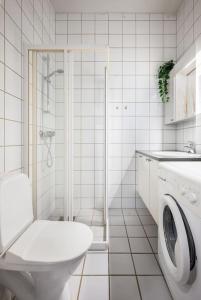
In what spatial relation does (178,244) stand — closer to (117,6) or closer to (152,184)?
(152,184)

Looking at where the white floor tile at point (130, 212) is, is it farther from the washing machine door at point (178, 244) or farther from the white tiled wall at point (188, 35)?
the washing machine door at point (178, 244)

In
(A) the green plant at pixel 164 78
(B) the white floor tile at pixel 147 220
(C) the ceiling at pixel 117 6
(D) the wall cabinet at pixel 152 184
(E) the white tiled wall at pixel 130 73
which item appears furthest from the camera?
(E) the white tiled wall at pixel 130 73

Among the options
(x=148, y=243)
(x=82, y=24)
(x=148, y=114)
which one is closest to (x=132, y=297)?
(x=148, y=243)

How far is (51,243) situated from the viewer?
1.05 meters

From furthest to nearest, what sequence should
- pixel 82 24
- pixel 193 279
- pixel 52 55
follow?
pixel 82 24, pixel 52 55, pixel 193 279

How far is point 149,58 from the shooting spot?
2.65 meters

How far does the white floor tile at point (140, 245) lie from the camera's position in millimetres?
1732

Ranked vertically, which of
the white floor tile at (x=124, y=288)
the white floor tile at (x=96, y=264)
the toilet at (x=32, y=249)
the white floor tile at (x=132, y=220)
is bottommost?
the white floor tile at (x=124, y=288)

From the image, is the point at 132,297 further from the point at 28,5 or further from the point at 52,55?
the point at 28,5

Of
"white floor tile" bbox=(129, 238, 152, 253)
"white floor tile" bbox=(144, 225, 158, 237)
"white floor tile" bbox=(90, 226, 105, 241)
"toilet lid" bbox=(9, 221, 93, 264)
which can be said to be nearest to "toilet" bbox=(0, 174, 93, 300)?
"toilet lid" bbox=(9, 221, 93, 264)

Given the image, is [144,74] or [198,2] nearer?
[198,2]

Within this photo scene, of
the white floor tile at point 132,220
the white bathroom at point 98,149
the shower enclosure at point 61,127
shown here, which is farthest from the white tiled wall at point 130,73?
the shower enclosure at point 61,127

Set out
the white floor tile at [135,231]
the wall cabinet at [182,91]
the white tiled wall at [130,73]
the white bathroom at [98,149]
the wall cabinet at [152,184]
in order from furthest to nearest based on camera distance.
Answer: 1. the white tiled wall at [130,73]
2. the wall cabinet at [182,91]
3. the white floor tile at [135,231]
4. the wall cabinet at [152,184]
5. the white bathroom at [98,149]

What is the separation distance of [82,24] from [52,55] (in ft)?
4.15
